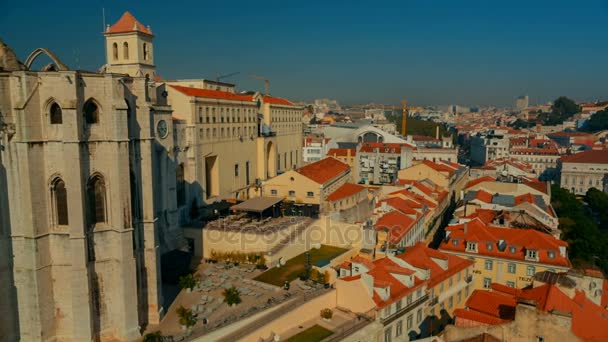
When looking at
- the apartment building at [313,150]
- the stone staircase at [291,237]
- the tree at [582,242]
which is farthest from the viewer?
the apartment building at [313,150]

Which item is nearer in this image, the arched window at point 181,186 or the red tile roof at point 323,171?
the arched window at point 181,186

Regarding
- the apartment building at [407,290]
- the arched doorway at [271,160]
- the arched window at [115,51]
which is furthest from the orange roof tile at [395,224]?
the arched window at [115,51]

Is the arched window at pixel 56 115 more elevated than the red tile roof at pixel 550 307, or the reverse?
the arched window at pixel 56 115

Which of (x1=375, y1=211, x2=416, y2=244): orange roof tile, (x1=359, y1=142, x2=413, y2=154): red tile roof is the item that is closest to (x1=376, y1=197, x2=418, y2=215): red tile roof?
(x1=375, y1=211, x2=416, y2=244): orange roof tile

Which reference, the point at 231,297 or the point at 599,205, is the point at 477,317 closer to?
the point at 231,297

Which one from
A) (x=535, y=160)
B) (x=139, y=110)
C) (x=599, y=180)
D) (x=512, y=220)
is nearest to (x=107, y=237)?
(x=139, y=110)

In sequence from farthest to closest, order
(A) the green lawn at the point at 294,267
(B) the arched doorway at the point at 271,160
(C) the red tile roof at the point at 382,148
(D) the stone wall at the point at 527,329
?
(C) the red tile roof at the point at 382,148 → (B) the arched doorway at the point at 271,160 → (A) the green lawn at the point at 294,267 → (D) the stone wall at the point at 527,329

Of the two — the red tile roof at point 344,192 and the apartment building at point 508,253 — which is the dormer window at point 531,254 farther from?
the red tile roof at point 344,192

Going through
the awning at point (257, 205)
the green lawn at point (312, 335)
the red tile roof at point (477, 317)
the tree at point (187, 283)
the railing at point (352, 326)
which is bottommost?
the red tile roof at point (477, 317)
